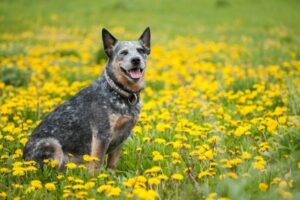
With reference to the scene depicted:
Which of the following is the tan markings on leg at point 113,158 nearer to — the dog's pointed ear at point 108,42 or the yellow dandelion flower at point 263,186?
the dog's pointed ear at point 108,42

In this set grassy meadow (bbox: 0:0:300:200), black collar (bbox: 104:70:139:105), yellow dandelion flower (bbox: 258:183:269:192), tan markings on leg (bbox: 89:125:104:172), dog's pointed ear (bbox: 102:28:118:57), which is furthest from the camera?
dog's pointed ear (bbox: 102:28:118:57)

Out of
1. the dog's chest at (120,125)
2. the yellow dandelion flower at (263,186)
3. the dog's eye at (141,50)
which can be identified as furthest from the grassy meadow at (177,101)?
the dog's eye at (141,50)

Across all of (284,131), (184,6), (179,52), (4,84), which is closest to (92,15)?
(184,6)

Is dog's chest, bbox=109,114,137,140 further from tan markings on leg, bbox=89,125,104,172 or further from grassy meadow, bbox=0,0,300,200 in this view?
grassy meadow, bbox=0,0,300,200

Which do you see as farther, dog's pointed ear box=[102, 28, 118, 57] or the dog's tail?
dog's pointed ear box=[102, 28, 118, 57]

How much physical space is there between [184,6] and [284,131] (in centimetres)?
2292

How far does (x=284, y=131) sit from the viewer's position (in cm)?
619

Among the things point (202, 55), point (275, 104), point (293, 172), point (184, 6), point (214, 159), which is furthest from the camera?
point (184, 6)

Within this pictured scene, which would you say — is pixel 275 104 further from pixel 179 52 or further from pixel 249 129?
pixel 179 52

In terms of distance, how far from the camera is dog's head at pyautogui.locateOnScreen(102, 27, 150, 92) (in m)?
6.50

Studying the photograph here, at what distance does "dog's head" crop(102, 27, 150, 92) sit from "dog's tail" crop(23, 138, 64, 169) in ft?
4.00

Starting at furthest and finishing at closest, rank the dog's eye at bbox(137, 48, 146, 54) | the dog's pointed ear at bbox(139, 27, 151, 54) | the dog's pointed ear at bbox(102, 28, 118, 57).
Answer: the dog's pointed ear at bbox(139, 27, 151, 54), the dog's eye at bbox(137, 48, 146, 54), the dog's pointed ear at bbox(102, 28, 118, 57)

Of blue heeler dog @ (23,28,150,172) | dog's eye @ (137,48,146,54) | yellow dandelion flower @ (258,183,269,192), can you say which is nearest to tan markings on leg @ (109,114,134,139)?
blue heeler dog @ (23,28,150,172)

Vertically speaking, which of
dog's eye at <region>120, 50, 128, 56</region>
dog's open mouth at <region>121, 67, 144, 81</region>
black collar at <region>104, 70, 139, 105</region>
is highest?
dog's eye at <region>120, 50, 128, 56</region>
